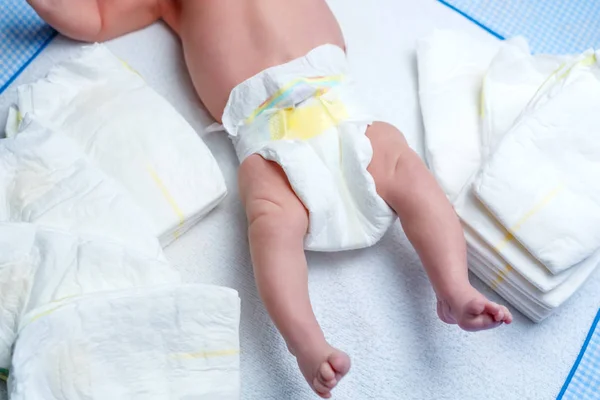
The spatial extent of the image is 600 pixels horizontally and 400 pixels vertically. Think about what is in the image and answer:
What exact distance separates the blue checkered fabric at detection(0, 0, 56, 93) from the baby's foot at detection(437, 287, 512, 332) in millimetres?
783

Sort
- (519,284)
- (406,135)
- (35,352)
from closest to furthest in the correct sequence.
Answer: (35,352) → (519,284) → (406,135)

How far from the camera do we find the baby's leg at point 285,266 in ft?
2.70

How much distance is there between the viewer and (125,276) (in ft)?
2.85

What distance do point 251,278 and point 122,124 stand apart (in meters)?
0.30

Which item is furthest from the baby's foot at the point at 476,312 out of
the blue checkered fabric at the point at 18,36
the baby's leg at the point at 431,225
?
the blue checkered fabric at the point at 18,36

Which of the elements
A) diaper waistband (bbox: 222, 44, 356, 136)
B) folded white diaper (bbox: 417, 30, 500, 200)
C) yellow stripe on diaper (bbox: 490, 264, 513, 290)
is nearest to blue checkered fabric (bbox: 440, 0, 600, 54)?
folded white diaper (bbox: 417, 30, 500, 200)

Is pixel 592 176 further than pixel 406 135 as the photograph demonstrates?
No

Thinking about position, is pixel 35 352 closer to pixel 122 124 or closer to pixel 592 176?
pixel 122 124

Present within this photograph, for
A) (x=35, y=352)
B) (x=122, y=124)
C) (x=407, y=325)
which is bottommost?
(x=407, y=325)

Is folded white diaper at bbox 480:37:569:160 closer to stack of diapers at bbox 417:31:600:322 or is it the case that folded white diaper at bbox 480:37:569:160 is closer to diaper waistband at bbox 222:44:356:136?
stack of diapers at bbox 417:31:600:322

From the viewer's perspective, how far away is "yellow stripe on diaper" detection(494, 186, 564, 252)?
0.95 metres

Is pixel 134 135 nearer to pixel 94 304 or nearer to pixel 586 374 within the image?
pixel 94 304

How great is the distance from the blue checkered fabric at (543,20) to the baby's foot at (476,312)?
1.95ft

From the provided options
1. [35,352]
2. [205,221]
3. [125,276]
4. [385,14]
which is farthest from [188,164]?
[385,14]
